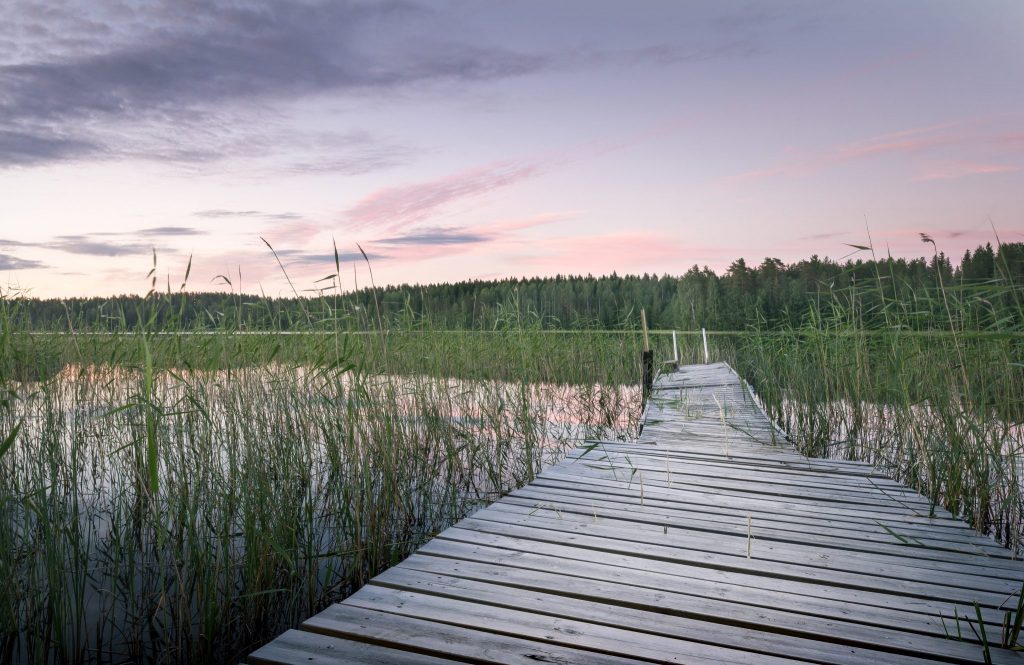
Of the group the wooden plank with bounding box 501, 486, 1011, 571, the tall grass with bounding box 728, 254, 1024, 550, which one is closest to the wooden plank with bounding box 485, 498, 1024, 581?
the wooden plank with bounding box 501, 486, 1011, 571

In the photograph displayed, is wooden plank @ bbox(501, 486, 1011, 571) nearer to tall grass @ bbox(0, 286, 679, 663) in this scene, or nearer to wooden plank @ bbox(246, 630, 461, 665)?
tall grass @ bbox(0, 286, 679, 663)

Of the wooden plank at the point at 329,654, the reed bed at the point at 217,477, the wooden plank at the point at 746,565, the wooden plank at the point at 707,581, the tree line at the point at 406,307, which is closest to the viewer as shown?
the wooden plank at the point at 329,654

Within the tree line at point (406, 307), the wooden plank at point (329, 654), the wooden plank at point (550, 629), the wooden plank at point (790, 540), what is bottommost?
the wooden plank at point (790, 540)

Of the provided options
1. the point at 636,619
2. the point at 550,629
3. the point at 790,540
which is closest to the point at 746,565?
the point at 790,540

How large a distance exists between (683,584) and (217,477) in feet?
6.76

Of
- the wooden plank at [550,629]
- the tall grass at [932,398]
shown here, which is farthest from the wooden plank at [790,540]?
the wooden plank at [550,629]

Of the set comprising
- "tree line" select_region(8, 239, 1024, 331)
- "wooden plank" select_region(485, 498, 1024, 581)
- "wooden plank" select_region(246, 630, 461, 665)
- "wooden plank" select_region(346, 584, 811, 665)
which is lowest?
"wooden plank" select_region(485, 498, 1024, 581)

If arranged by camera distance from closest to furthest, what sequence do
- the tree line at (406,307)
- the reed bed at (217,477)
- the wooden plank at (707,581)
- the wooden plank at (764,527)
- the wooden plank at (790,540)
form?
the wooden plank at (707,581), the wooden plank at (790,540), the wooden plank at (764,527), the reed bed at (217,477), the tree line at (406,307)

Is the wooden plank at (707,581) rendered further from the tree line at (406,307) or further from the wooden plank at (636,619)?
the tree line at (406,307)

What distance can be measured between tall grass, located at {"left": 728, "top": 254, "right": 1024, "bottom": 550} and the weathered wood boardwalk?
18.1 inches

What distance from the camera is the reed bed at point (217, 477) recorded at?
7.80 feet

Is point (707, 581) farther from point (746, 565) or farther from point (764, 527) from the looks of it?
point (764, 527)

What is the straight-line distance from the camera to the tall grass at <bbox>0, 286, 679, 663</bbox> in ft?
7.80

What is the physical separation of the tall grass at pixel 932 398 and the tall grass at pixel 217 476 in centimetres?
251
